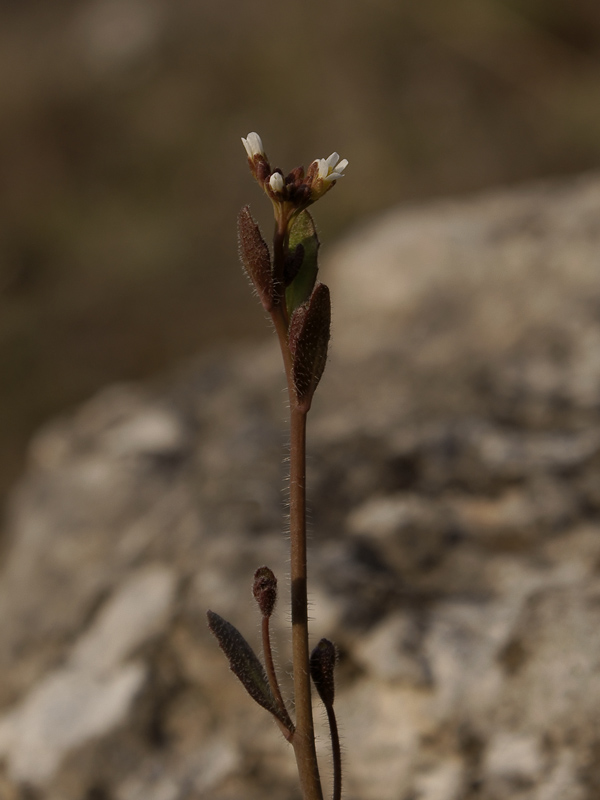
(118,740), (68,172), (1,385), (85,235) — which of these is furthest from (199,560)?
(68,172)

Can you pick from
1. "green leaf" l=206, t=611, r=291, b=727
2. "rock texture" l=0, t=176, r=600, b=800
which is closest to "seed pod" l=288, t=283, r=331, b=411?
"green leaf" l=206, t=611, r=291, b=727

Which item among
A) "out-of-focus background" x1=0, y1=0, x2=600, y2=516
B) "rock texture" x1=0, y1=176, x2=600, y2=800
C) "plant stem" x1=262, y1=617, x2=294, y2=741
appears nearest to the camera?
"plant stem" x1=262, y1=617, x2=294, y2=741

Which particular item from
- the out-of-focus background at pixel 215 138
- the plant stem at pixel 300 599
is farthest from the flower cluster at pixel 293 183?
the out-of-focus background at pixel 215 138

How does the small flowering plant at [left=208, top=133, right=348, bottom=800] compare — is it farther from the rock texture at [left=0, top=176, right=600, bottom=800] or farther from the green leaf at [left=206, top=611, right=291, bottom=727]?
the rock texture at [left=0, top=176, right=600, bottom=800]

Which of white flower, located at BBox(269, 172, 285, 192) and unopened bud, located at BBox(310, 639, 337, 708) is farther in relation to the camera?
unopened bud, located at BBox(310, 639, 337, 708)

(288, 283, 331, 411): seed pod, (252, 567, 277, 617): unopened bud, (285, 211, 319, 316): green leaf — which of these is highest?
(285, 211, 319, 316): green leaf

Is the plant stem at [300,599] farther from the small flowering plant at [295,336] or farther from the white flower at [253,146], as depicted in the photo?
the white flower at [253,146]

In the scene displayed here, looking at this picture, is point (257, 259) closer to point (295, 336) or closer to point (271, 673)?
point (295, 336)

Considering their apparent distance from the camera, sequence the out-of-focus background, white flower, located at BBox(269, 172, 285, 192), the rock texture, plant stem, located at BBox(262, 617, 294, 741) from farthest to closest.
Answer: the out-of-focus background
the rock texture
plant stem, located at BBox(262, 617, 294, 741)
white flower, located at BBox(269, 172, 285, 192)
